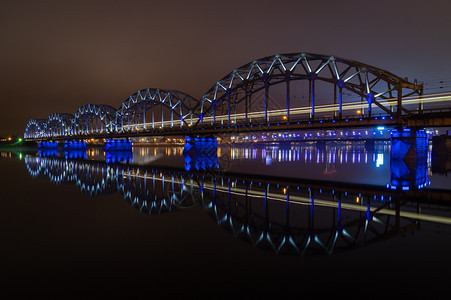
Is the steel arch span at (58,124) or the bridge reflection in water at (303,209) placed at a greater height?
the steel arch span at (58,124)

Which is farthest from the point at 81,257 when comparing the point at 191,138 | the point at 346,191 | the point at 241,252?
the point at 191,138

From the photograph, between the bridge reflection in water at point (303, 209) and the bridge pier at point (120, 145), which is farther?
the bridge pier at point (120, 145)

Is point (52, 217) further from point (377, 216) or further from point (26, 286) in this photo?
point (377, 216)

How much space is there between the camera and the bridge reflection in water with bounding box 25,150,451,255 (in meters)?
9.66

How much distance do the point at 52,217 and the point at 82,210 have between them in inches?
59.8

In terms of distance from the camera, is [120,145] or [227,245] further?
[120,145]

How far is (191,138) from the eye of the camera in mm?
80500

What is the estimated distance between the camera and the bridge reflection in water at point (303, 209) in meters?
9.66

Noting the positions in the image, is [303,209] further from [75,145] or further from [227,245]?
[75,145]

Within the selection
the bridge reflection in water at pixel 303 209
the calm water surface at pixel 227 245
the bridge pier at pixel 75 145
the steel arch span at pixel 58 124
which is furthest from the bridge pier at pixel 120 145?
the calm water surface at pixel 227 245

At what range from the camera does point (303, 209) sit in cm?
1411

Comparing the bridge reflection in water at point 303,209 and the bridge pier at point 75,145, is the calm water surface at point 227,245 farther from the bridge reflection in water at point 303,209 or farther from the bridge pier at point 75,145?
the bridge pier at point 75,145

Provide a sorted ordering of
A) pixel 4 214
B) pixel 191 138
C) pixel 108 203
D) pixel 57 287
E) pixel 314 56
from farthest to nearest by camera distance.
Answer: pixel 191 138, pixel 314 56, pixel 108 203, pixel 4 214, pixel 57 287

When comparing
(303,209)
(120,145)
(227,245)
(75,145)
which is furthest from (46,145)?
(227,245)
